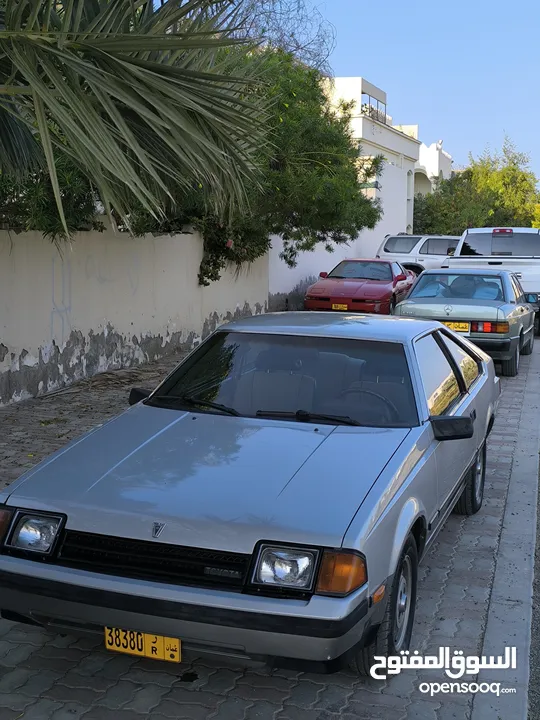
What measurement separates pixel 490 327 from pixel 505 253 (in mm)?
5837

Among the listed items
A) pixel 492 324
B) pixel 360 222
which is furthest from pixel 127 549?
pixel 360 222

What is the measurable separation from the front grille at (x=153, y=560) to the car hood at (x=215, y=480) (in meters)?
0.04

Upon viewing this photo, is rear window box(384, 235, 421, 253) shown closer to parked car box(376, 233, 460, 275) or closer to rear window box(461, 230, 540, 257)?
parked car box(376, 233, 460, 275)

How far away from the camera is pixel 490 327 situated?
458 inches

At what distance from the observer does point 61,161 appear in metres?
7.72

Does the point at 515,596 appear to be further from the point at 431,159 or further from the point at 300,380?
the point at 431,159

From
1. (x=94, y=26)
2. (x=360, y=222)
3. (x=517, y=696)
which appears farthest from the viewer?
(x=360, y=222)

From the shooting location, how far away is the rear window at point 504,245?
1691 cm

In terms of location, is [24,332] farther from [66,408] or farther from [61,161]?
[61,161]

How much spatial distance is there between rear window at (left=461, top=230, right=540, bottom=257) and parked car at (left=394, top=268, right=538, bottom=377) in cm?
364

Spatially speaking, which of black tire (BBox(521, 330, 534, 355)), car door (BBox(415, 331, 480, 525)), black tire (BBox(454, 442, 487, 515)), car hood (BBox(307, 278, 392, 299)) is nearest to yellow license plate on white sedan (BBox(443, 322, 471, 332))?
black tire (BBox(521, 330, 534, 355))

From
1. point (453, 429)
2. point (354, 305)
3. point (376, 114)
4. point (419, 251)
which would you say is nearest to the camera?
point (453, 429)

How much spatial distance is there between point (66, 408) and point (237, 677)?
5.89 meters

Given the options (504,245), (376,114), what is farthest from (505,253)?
(376,114)
